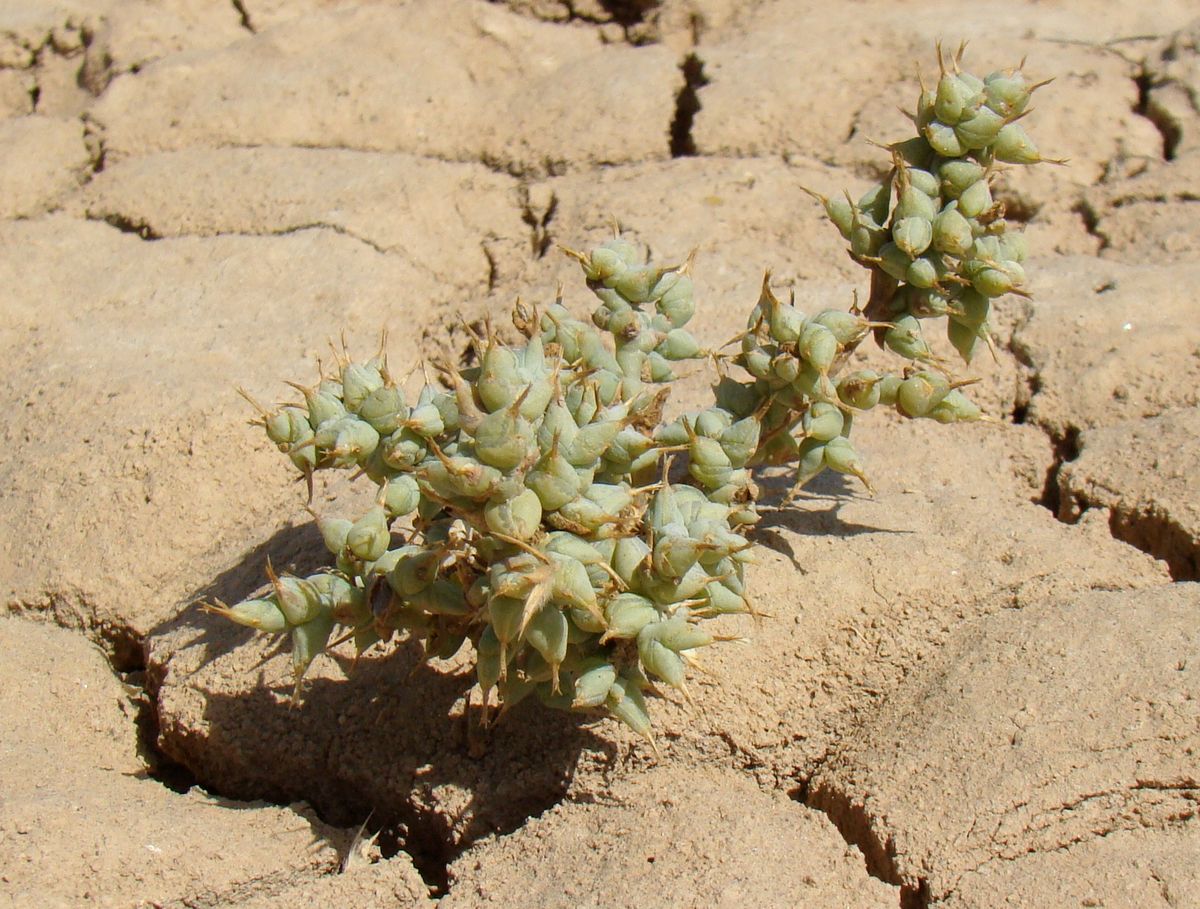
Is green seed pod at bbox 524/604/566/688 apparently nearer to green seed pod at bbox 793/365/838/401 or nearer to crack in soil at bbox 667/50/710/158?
green seed pod at bbox 793/365/838/401

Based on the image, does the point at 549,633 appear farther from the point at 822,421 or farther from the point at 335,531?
the point at 822,421

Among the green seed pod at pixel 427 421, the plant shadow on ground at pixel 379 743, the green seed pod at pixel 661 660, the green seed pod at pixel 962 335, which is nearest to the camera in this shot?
the green seed pod at pixel 661 660

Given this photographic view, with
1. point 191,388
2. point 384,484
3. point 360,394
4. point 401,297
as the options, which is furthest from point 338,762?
point 401,297

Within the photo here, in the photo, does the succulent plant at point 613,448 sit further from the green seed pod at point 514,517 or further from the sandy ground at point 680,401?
the sandy ground at point 680,401

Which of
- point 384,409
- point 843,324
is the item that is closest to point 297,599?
point 384,409

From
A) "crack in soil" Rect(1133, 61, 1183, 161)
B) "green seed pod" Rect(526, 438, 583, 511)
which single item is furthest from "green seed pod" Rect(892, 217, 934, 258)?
"crack in soil" Rect(1133, 61, 1183, 161)

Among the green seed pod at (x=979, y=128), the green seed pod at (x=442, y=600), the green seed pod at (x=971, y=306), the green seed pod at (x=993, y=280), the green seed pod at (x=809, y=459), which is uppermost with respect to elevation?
the green seed pod at (x=979, y=128)

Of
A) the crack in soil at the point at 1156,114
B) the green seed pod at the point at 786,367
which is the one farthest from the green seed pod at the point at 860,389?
the crack in soil at the point at 1156,114
